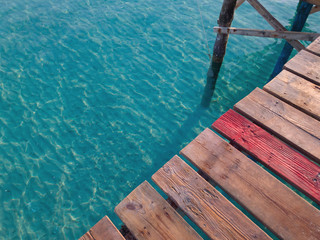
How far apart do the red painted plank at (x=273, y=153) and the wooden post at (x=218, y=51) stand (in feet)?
12.5

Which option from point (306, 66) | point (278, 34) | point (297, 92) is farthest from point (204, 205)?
point (278, 34)

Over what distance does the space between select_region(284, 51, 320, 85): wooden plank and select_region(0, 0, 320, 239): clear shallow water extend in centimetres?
276

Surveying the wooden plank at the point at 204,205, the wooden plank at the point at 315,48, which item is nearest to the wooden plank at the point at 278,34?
the wooden plank at the point at 315,48

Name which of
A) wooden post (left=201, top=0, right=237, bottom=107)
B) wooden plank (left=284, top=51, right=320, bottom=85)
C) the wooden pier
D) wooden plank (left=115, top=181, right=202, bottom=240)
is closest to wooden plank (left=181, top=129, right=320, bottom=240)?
the wooden pier

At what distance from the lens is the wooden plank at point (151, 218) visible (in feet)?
7.27

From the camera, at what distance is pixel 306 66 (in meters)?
3.82

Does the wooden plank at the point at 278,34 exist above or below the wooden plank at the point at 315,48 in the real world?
below

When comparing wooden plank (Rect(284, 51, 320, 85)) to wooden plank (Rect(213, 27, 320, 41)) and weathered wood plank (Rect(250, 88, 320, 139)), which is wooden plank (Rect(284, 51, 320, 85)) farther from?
wooden plank (Rect(213, 27, 320, 41))

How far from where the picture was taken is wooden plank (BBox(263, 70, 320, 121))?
10.5ft

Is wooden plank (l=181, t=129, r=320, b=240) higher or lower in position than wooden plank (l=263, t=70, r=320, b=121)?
lower

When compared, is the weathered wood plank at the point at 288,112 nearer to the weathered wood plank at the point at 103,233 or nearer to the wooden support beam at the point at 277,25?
the weathered wood plank at the point at 103,233

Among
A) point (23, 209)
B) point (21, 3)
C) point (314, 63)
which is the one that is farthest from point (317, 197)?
point (21, 3)

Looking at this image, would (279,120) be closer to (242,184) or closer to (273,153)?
(273,153)

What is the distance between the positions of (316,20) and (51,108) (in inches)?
457
